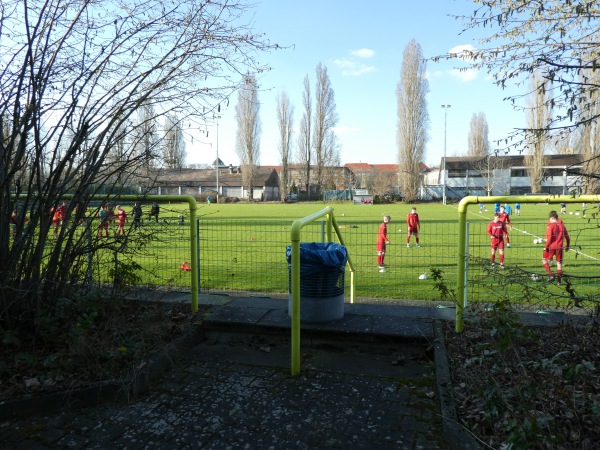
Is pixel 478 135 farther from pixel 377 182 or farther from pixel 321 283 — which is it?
pixel 321 283

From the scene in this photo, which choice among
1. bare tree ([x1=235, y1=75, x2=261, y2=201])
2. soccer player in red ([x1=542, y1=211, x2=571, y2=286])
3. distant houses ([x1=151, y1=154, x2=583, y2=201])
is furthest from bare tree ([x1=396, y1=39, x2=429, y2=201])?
soccer player in red ([x1=542, y1=211, x2=571, y2=286])

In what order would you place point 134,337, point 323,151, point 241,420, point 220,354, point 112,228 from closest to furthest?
point 241,420, point 134,337, point 220,354, point 112,228, point 323,151

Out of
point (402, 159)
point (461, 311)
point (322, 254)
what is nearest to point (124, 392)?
point (322, 254)

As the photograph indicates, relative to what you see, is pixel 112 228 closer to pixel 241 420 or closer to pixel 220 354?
pixel 220 354

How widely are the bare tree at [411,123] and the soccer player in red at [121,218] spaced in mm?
57309

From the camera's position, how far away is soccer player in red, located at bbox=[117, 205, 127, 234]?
14.9ft

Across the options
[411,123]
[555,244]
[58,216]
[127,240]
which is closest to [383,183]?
[411,123]

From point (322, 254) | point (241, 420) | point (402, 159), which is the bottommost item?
point (241, 420)

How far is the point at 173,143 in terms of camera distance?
4695mm

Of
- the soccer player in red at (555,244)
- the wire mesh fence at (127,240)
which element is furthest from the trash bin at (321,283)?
the soccer player in red at (555,244)

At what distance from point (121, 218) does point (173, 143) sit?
36.9 inches

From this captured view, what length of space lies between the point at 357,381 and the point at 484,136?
78.9 meters

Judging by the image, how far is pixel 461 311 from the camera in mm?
4203

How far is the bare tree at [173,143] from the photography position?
4539 mm
